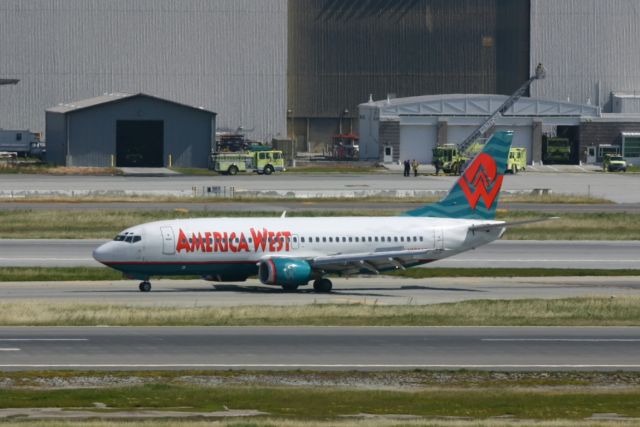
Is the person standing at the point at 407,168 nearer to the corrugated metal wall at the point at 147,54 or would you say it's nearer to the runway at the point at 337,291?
the corrugated metal wall at the point at 147,54

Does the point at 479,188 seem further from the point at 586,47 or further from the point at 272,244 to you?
the point at 586,47

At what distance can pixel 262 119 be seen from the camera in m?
144

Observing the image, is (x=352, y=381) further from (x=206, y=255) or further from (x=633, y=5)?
(x=633, y=5)

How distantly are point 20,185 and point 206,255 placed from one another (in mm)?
57577

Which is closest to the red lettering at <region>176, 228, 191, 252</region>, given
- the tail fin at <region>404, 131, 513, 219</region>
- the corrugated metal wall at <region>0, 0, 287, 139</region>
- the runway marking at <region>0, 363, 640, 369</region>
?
the tail fin at <region>404, 131, 513, 219</region>

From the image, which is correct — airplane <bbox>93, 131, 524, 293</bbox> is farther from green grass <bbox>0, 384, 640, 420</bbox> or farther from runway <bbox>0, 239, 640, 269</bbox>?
green grass <bbox>0, 384, 640, 420</bbox>

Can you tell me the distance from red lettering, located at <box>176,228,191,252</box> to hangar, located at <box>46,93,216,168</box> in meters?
77.1

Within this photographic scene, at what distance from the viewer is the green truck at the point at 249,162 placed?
12594 cm

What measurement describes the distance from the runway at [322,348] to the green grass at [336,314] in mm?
1157

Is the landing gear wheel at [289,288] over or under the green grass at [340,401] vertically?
over

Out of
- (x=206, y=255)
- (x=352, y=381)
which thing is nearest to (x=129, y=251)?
(x=206, y=255)

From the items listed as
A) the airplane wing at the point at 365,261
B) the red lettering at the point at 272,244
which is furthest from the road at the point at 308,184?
the red lettering at the point at 272,244

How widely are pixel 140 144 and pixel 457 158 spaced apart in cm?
3190

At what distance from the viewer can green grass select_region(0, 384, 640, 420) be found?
29.8 metres
